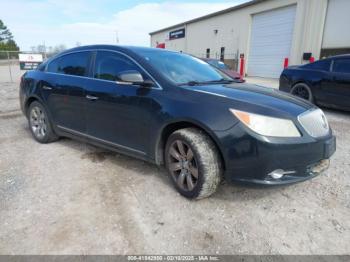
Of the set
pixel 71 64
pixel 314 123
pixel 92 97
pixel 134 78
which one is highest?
pixel 71 64

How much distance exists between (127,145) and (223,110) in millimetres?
1336

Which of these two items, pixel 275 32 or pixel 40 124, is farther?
pixel 275 32

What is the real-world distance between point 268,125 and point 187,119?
753 mm

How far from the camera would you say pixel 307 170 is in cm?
248

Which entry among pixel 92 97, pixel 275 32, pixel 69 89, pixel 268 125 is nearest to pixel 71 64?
pixel 69 89

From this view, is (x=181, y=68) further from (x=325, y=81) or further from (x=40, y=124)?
(x=325, y=81)

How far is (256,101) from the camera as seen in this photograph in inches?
99.2

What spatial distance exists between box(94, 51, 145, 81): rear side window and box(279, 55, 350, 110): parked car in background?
5295mm

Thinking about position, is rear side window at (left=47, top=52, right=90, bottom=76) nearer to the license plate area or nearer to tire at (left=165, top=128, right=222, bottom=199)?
tire at (left=165, top=128, right=222, bottom=199)

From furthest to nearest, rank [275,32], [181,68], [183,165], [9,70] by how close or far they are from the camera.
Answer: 1. [9,70]
2. [275,32]
3. [181,68]
4. [183,165]

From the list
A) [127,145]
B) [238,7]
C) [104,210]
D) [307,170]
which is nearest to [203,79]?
[127,145]

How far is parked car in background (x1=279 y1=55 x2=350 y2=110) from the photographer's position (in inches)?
243

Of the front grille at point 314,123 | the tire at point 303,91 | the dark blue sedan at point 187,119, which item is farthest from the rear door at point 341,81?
the front grille at point 314,123

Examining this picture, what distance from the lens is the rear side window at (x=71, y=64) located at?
3707 mm
